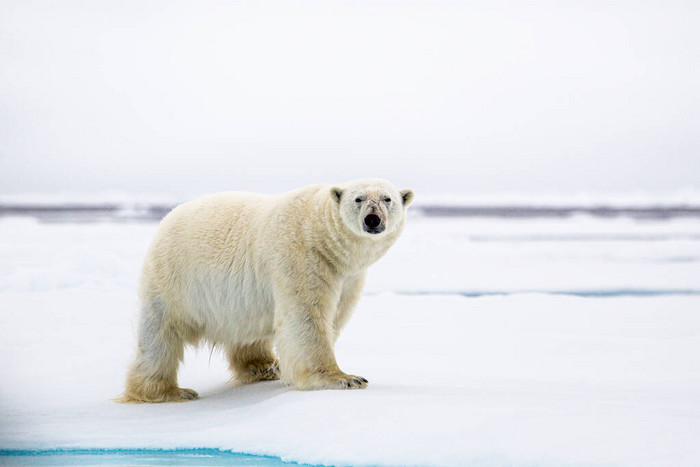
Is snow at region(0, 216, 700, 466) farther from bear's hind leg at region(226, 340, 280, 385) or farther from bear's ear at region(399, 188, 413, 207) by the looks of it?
bear's ear at region(399, 188, 413, 207)

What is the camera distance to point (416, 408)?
9.01ft

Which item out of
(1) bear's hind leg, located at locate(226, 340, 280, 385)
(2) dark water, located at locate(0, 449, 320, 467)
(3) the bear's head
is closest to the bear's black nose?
(3) the bear's head

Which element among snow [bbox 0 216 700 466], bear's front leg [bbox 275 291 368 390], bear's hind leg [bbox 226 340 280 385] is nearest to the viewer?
snow [bbox 0 216 700 466]

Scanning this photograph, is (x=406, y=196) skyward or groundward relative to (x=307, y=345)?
skyward

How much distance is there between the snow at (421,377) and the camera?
250 cm

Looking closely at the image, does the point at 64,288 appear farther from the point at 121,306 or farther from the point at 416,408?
the point at 416,408

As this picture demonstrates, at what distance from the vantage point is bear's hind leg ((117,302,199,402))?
3.46 m

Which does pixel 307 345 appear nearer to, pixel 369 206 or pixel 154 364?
pixel 369 206

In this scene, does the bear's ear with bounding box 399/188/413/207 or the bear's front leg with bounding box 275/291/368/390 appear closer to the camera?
the bear's front leg with bounding box 275/291/368/390

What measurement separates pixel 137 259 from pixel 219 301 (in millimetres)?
4715

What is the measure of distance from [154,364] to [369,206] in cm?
126

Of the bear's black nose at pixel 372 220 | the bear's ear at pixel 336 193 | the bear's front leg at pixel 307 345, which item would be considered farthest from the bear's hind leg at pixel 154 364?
the bear's black nose at pixel 372 220

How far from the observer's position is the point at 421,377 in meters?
3.62

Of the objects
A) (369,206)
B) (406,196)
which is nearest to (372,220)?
(369,206)
